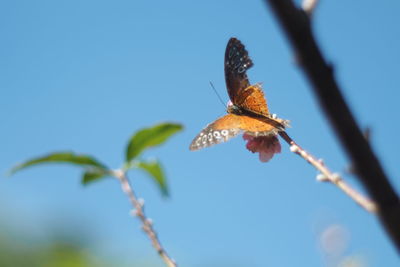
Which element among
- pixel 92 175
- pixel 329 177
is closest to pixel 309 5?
pixel 329 177

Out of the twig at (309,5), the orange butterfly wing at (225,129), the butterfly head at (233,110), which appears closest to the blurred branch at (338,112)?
the twig at (309,5)

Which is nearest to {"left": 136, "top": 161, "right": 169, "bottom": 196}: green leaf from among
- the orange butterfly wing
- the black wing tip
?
the orange butterfly wing

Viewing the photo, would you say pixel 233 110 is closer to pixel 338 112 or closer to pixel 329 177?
pixel 329 177

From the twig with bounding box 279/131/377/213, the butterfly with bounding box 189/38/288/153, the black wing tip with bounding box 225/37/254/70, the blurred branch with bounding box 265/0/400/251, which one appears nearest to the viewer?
the blurred branch with bounding box 265/0/400/251

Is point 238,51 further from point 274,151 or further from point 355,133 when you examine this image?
Result: point 355,133

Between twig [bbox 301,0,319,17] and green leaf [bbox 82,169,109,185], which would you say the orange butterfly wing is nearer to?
green leaf [bbox 82,169,109,185]

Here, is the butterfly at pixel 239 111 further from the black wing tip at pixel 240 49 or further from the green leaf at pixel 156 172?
the green leaf at pixel 156 172
